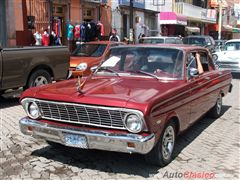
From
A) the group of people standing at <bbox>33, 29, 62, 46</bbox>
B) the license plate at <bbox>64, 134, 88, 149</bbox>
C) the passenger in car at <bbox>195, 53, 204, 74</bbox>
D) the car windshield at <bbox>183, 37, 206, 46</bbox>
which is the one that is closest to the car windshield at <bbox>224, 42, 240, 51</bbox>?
the car windshield at <bbox>183, 37, 206, 46</bbox>

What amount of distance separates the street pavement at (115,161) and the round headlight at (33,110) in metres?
0.65

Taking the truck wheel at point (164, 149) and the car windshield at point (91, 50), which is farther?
the car windshield at point (91, 50)

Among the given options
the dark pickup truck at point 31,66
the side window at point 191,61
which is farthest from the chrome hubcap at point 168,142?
the dark pickup truck at point 31,66

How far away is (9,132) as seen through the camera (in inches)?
→ 260

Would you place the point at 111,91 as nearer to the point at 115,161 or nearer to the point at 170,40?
the point at 115,161

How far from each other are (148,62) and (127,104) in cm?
163

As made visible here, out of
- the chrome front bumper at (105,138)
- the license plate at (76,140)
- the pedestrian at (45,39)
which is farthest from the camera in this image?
the pedestrian at (45,39)

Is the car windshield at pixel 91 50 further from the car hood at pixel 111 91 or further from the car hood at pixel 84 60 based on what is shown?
the car hood at pixel 111 91

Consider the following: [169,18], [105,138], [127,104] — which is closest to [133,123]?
[127,104]

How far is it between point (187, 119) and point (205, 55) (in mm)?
2039

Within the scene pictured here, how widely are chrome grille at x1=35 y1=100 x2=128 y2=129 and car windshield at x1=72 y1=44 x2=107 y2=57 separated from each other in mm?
7463

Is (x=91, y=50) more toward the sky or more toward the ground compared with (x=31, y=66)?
more toward the sky

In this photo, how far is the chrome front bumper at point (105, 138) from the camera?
169 inches

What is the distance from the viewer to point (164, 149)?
495 cm
